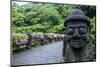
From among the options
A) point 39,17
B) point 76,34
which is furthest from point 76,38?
point 39,17

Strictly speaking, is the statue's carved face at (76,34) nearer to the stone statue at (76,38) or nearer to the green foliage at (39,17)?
the stone statue at (76,38)

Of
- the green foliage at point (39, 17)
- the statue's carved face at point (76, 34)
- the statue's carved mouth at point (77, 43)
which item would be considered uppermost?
the green foliage at point (39, 17)

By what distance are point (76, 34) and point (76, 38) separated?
0.05 metres

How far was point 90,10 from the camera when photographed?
8.91ft

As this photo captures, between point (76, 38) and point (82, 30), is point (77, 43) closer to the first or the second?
point (76, 38)

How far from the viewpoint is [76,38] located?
263cm

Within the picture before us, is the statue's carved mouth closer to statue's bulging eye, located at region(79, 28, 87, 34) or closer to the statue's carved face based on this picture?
the statue's carved face

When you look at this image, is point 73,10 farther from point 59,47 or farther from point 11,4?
point 11,4

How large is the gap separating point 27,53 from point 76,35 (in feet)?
2.22

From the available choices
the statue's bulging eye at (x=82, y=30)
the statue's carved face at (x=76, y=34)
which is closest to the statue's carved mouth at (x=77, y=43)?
the statue's carved face at (x=76, y=34)

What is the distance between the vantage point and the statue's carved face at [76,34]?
2607 mm

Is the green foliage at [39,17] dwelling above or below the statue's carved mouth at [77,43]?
above

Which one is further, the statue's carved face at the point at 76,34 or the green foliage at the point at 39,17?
the statue's carved face at the point at 76,34

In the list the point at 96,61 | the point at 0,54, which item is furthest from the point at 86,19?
the point at 0,54
